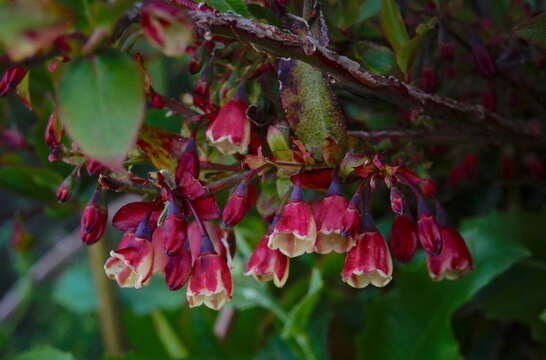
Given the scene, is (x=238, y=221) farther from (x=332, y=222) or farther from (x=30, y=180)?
(x=30, y=180)

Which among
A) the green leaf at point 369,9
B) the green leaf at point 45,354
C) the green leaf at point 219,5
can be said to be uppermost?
the green leaf at point 219,5

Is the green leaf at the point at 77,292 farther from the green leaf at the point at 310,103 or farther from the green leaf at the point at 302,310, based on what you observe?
the green leaf at the point at 310,103

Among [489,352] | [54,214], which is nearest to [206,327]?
[54,214]

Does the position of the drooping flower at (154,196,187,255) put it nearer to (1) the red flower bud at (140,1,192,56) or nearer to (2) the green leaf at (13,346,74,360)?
(1) the red flower bud at (140,1,192,56)

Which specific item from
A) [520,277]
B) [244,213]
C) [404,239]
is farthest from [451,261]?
[520,277]

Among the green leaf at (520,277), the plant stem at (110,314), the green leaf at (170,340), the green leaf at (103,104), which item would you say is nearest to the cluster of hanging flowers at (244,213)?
the green leaf at (103,104)

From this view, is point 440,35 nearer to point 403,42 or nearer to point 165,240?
point 403,42
